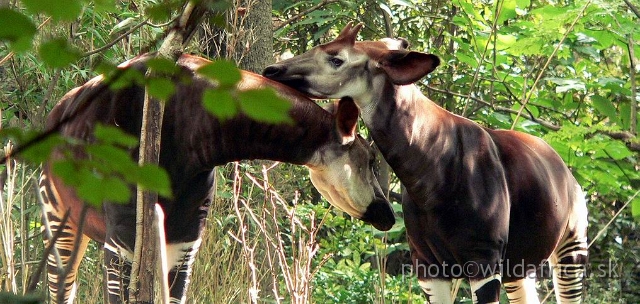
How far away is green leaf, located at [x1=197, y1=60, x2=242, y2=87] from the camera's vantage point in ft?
2.64

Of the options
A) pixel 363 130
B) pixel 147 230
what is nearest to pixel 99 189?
pixel 147 230

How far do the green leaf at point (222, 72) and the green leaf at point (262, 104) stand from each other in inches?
1.2

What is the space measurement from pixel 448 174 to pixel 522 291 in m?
0.89

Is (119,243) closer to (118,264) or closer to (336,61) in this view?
(118,264)

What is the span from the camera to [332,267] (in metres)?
6.82

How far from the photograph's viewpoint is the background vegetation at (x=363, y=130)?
14.0 ft

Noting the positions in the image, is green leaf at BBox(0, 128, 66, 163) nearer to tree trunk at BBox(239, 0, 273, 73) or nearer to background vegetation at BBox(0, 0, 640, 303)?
background vegetation at BBox(0, 0, 640, 303)

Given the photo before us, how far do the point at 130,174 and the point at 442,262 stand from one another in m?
2.91

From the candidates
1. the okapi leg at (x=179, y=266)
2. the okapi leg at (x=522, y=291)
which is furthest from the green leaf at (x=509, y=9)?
the okapi leg at (x=179, y=266)

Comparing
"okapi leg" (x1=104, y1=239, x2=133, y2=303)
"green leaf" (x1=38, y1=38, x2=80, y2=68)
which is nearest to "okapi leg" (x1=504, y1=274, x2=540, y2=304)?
"okapi leg" (x1=104, y1=239, x2=133, y2=303)

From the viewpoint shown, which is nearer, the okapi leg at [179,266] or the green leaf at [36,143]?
the green leaf at [36,143]

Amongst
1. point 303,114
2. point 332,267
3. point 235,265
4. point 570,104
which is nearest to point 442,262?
point 303,114

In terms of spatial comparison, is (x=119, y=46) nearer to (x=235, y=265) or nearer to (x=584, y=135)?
(x=235, y=265)

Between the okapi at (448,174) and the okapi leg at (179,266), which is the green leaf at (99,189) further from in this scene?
the okapi leg at (179,266)
